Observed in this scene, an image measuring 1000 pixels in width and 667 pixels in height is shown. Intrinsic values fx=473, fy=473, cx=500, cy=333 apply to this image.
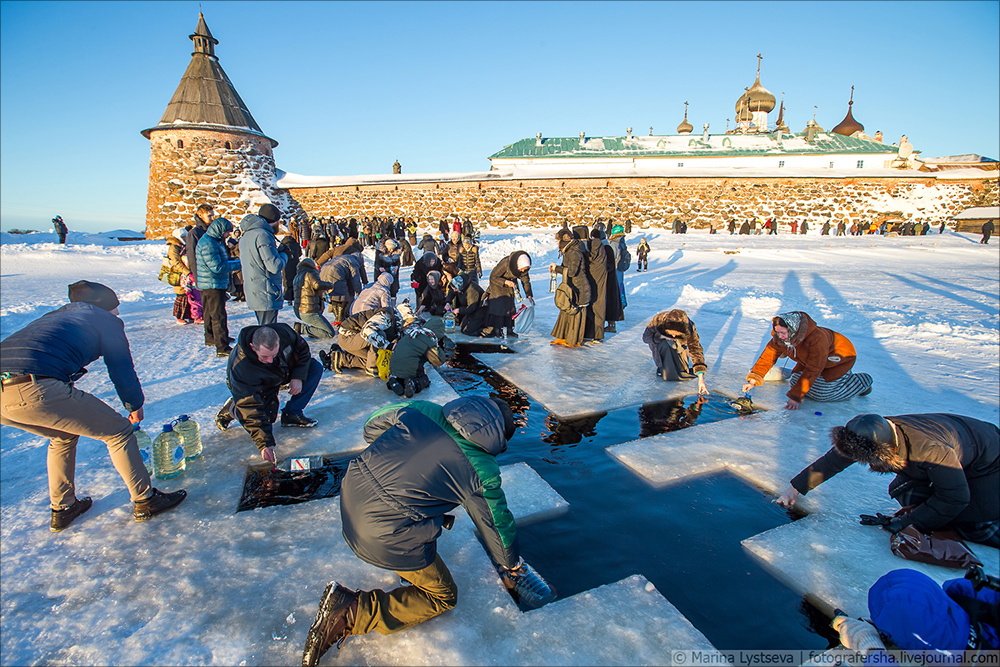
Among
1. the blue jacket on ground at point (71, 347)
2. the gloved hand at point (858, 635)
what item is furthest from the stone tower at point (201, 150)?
the gloved hand at point (858, 635)

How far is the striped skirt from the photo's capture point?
4746mm

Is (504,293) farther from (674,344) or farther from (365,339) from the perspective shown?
(674,344)

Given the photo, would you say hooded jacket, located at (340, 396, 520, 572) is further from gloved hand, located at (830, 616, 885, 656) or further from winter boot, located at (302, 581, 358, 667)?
gloved hand, located at (830, 616, 885, 656)

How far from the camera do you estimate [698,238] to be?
20578mm

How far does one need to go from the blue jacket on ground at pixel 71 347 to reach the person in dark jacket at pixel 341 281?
4385 mm

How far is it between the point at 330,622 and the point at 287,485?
1667mm

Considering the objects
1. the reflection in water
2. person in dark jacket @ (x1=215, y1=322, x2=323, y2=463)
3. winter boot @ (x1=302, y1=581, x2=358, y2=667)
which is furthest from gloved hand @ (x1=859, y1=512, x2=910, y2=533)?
person in dark jacket @ (x1=215, y1=322, x2=323, y2=463)

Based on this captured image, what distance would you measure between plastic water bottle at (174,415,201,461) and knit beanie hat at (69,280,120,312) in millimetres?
959

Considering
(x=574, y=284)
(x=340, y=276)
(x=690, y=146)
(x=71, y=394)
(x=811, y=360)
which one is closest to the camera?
(x=71, y=394)

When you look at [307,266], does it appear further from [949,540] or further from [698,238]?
[698,238]

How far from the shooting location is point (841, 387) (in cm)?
474

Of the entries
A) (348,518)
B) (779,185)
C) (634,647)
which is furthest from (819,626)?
(779,185)

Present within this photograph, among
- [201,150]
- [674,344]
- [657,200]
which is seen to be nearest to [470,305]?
[674,344]

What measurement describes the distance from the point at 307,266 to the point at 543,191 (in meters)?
20.2
